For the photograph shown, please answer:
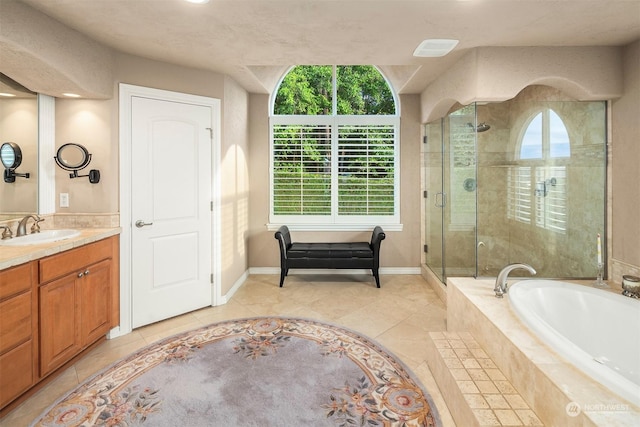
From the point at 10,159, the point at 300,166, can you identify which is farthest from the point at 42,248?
the point at 300,166

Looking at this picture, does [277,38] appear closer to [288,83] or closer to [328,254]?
[288,83]

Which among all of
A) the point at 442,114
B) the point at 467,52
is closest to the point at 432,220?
the point at 442,114

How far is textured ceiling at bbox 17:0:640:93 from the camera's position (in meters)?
1.97

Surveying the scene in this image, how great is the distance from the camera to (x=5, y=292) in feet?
5.67

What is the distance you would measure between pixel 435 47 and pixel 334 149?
201 cm

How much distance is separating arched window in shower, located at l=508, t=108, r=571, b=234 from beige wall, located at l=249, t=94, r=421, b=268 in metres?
1.23

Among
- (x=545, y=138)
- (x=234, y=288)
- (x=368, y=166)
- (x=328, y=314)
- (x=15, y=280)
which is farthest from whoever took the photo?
(x=368, y=166)

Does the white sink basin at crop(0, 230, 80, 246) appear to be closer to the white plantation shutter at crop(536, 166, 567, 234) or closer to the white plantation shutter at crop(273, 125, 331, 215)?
the white plantation shutter at crop(273, 125, 331, 215)

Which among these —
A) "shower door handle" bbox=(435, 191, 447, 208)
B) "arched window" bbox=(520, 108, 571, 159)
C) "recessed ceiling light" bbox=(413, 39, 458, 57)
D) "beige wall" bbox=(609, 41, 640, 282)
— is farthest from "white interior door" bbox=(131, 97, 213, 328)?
"beige wall" bbox=(609, 41, 640, 282)

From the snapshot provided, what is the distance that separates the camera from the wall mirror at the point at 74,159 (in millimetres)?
2584

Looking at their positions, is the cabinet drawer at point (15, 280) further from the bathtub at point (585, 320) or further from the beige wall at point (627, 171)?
the beige wall at point (627, 171)

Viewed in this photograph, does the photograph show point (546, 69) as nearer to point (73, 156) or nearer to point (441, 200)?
point (441, 200)

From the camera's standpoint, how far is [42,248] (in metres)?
2.00

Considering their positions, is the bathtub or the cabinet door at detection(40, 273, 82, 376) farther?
the cabinet door at detection(40, 273, 82, 376)
